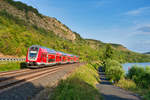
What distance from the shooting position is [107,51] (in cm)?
7125

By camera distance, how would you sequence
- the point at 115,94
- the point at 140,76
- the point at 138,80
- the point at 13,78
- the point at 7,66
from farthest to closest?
the point at 138,80
the point at 140,76
the point at 7,66
the point at 115,94
the point at 13,78

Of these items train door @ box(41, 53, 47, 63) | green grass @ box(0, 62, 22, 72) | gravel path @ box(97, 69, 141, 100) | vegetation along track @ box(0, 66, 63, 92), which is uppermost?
train door @ box(41, 53, 47, 63)

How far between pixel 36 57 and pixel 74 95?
15.3m

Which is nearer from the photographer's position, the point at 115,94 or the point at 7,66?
the point at 115,94

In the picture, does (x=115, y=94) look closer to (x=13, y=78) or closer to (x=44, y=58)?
(x=44, y=58)

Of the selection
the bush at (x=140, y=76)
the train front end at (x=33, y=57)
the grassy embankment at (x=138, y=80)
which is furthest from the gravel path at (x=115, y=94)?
the train front end at (x=33, y=57)

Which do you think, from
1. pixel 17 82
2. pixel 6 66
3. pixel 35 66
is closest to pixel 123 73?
pixel 35 66

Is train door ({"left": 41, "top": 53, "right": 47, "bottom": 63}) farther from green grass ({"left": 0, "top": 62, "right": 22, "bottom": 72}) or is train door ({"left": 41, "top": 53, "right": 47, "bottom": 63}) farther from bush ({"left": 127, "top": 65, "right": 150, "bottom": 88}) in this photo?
bush ({"left": 127, "top": 65, "right": 150, "bottom": 88})

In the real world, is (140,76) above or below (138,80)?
above

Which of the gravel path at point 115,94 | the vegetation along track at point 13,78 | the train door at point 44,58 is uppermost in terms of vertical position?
the train door at point 44,58

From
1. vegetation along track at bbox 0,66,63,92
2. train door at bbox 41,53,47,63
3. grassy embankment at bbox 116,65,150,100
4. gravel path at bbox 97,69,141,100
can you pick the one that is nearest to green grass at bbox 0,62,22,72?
train door at bbox 41,53,47,63

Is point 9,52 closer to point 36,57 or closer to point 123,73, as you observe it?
point 36,57

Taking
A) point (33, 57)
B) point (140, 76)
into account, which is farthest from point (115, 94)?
point (140, 76)

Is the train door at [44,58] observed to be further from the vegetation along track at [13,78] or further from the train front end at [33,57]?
the vegetation along track at [13,78]
